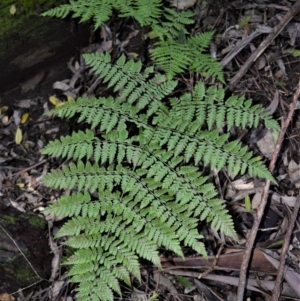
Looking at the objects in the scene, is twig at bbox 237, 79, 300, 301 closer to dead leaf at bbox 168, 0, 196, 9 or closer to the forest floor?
the forest floor

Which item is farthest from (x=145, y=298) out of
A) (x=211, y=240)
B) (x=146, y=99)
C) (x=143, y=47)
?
(x=143, y=47)

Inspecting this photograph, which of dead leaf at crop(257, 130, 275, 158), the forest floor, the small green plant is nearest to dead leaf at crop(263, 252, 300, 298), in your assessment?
the forest floor

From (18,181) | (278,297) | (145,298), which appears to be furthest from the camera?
(18,181)

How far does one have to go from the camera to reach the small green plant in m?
3.29

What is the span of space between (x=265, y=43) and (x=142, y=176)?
4.62ft

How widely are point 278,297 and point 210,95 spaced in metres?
1.41

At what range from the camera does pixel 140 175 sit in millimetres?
3527

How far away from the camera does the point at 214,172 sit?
381cm

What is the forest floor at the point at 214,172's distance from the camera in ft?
A: 11.8

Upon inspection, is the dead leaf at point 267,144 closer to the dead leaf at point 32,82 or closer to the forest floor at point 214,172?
the forest floor at point 214,172

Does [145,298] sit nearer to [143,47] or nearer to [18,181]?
[18,181]

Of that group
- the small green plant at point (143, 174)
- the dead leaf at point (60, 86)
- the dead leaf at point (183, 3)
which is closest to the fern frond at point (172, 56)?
the small green plant at point (143, 174)

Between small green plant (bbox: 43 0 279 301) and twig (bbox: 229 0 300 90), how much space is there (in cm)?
31

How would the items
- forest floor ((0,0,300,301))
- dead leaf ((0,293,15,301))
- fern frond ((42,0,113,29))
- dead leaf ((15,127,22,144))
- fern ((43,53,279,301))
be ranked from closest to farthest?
1. fern ((43,53,279,301))
2. forest floor ((0,0,300,301))
3. dead leaf ((0,293,15,301))
4. fern frond ((42,0,113,29))
5. dead leaf ((15,127,22,144))
